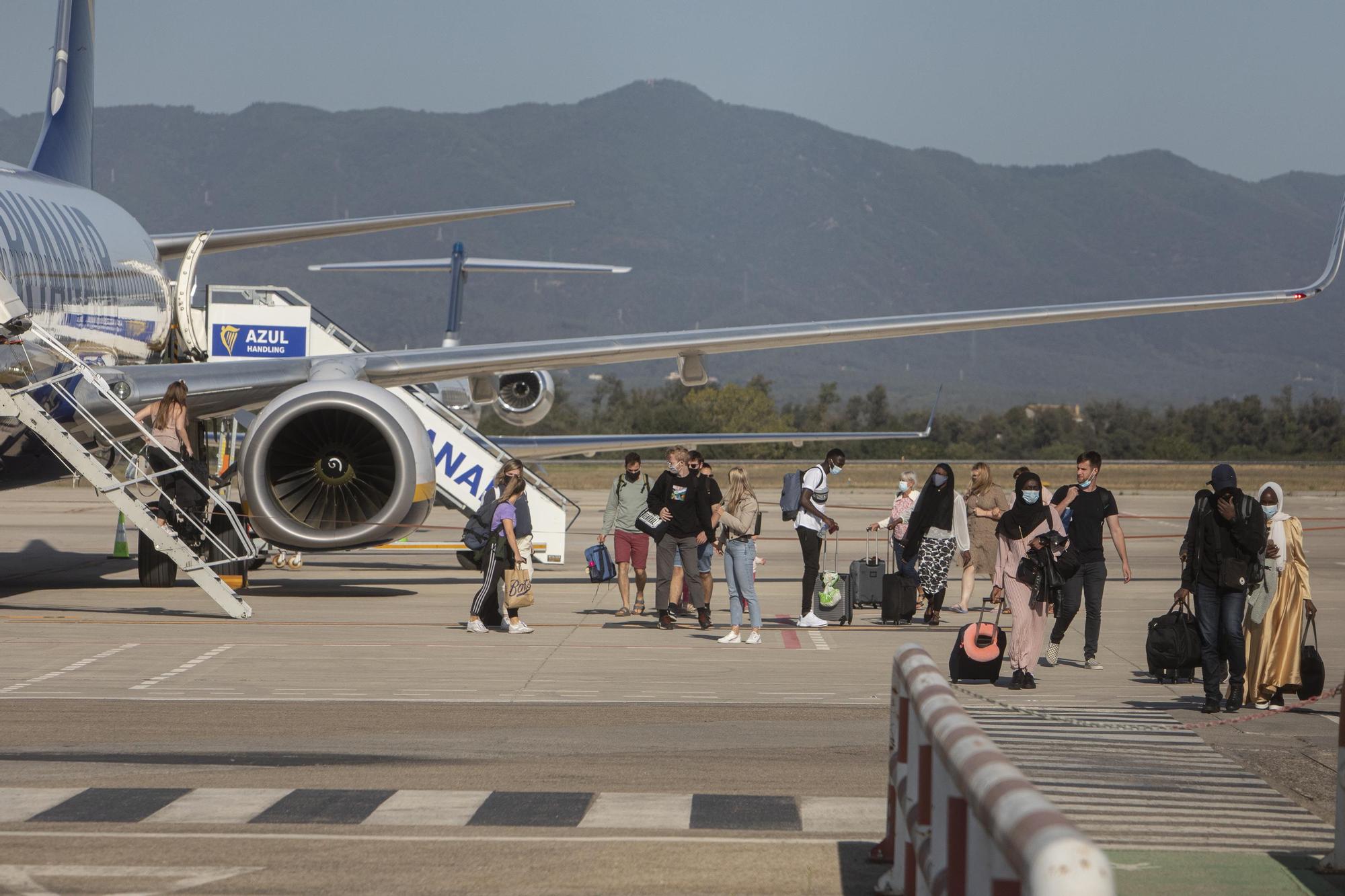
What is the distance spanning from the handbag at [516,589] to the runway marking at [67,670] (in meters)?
3.51

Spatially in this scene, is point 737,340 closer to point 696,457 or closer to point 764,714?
point 696,457

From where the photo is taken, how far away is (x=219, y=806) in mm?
8055

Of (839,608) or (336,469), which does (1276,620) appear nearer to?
(839,608)

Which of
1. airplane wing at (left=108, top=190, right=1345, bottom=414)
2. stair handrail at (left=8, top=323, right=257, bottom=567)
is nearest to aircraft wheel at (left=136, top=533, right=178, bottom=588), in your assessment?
airplane wing at (left=108, top=190, right=1345, bottom=414)

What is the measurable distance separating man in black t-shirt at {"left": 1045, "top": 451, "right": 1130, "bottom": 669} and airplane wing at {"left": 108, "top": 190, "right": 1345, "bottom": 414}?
269cm

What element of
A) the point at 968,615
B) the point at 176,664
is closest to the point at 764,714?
the point at 176,664

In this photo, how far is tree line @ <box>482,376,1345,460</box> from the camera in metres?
93.8

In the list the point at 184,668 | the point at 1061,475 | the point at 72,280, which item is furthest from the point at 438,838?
the point at 1061,475

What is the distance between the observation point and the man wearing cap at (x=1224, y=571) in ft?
37.8

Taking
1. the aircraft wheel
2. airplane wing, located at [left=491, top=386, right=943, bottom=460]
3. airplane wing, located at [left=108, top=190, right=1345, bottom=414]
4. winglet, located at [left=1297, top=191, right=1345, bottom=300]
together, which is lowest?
the aircraft wheel

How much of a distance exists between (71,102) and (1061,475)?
5354 centimetres

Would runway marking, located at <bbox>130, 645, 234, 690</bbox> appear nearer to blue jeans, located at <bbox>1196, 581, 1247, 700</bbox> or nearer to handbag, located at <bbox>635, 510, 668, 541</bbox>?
handbag, located at <bbox>635, 510, 668, 541</bbox>

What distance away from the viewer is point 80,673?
504 inches

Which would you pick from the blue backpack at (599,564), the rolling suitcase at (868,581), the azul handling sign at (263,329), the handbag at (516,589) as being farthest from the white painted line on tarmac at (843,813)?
the azul handling sign at (263,329)
